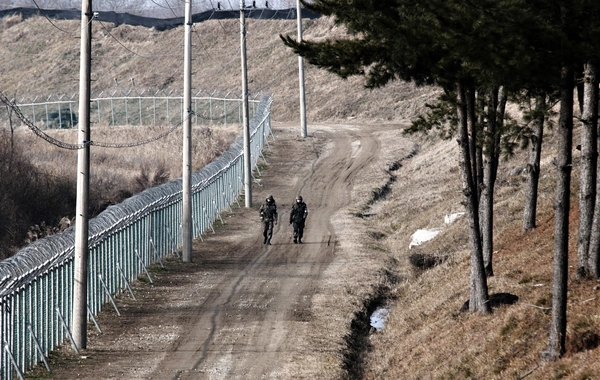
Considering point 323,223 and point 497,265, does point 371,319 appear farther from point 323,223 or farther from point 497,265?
point 323,223

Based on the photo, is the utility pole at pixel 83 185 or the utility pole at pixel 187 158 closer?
the utility pole at pixel 83 185

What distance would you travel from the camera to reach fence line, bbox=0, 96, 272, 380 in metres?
14.1

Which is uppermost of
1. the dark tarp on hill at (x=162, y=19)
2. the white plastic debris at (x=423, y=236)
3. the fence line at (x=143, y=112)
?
the dark tarp on hill at (x=162, y=19)

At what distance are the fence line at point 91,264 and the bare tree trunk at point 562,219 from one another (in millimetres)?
7529

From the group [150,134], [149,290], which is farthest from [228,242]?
[150,134]

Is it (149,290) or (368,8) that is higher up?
(368,8)

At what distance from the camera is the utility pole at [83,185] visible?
608 inches

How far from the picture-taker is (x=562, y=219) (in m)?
11.3

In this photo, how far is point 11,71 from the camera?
99.6 metres

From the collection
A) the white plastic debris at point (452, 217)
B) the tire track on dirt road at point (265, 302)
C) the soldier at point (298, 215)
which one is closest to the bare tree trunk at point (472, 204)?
the tire track on dirt road at point (265, 302)

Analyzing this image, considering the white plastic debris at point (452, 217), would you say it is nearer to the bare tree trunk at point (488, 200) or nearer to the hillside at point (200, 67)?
the bare tree trunk at point (488, 200)

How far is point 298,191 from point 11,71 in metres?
68.3

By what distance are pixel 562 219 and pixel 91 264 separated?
10635mm

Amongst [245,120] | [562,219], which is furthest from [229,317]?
[245,120]
